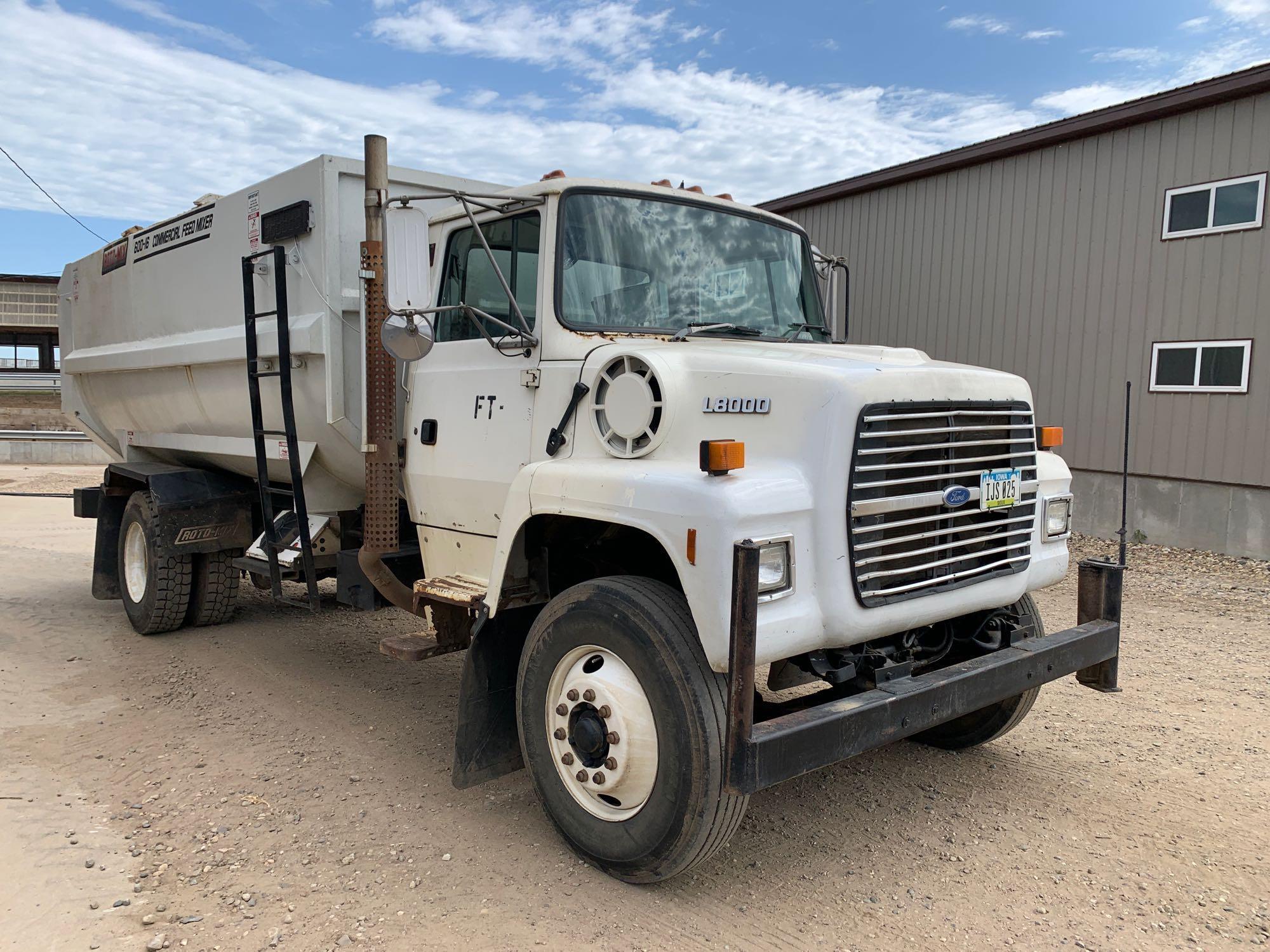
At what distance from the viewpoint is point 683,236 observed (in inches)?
168

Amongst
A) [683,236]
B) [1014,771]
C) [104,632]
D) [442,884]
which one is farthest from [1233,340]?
[104,632]

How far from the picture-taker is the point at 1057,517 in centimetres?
416

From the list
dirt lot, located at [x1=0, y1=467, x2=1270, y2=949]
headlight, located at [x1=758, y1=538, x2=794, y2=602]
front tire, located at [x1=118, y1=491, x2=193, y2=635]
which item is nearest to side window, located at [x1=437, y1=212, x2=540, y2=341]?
headlight, located at [x1=758, y1=538, x2=794, y2=602]

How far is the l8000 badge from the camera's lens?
334cm

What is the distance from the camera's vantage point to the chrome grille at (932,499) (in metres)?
3.21

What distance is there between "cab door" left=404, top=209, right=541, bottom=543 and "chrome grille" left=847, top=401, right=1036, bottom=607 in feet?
5.01

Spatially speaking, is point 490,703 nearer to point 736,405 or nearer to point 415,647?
point 415,647

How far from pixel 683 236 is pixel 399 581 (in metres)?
2.27

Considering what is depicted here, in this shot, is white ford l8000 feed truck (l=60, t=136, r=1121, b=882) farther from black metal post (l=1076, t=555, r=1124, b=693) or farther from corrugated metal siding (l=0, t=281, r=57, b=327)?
corrugated metal siding (l=0, t=281, r=57, b=327)

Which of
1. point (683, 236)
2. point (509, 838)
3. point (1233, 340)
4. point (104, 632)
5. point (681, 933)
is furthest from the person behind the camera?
point (1233, 340)

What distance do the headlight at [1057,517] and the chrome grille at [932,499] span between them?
208 mm

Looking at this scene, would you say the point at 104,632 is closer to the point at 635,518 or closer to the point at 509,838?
the point at 509,838

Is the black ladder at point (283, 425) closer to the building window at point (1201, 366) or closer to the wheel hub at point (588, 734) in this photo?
the wheel hub at point (588, 734)

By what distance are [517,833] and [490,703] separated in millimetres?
540
